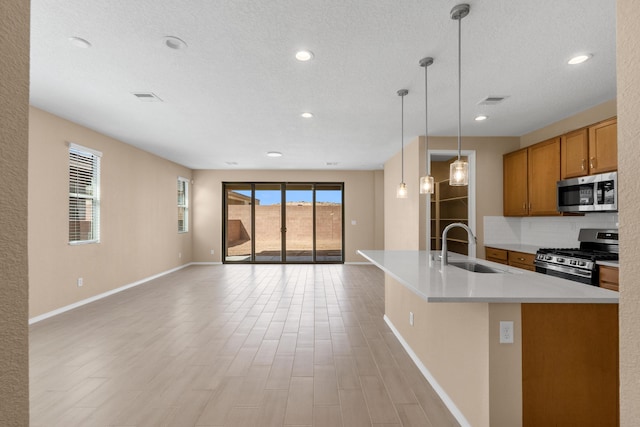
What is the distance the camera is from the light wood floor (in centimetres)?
201

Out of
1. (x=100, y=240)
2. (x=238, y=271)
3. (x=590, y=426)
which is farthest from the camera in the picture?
(x=238, y=271)

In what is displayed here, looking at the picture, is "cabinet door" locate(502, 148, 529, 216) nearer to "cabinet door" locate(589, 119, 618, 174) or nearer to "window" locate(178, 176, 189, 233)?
"cabinet door" locate(589, 119, 618, 174)

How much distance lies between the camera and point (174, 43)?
2221 millimetres

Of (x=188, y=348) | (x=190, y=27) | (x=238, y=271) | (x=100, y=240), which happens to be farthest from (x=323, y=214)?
(x=190, y=27)

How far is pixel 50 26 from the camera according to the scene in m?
2.06

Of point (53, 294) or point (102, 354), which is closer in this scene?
point (102, 354)

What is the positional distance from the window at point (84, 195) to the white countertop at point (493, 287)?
4.48 metres

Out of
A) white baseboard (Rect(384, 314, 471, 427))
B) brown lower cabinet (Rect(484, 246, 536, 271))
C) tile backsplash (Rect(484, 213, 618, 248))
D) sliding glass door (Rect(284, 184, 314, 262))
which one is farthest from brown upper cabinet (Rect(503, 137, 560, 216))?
sliding glass door (Rect(284, 184, 314, 262))

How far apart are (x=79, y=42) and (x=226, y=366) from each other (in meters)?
2.83

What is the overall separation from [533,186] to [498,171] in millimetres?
700

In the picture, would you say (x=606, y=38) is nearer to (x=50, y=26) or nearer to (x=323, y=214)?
(x=50, y=26)

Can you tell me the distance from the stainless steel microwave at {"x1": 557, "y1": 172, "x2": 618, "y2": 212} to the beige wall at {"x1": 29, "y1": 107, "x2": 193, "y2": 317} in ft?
20.8

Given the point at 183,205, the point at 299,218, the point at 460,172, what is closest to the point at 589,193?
the point at 460,172

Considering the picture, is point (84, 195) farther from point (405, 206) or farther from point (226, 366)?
point (405, 206)
